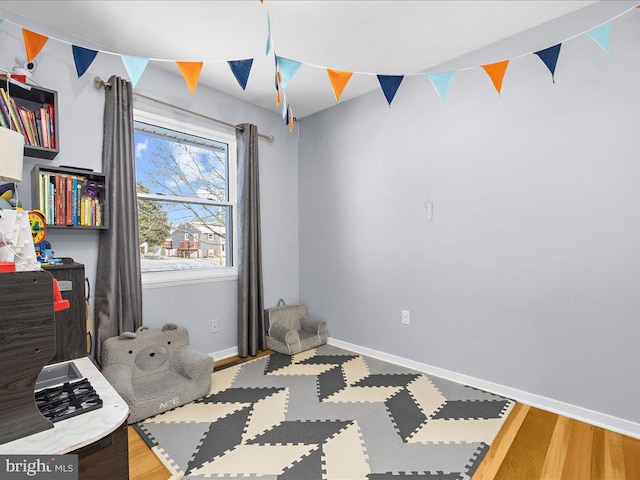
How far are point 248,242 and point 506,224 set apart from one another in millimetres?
2170

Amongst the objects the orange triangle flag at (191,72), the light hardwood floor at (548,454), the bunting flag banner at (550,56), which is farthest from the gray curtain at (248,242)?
the bunting flag banner at (550,56)

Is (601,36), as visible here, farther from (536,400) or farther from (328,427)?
(328,427)

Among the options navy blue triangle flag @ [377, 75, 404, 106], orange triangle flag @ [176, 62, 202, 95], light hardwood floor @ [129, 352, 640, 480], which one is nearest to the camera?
light hardwood floor @ [129, 352, 640, 480]

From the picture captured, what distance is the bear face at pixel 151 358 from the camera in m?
2.20

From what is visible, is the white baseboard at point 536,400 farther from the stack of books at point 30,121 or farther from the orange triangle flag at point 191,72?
the stack of books at point 30,121

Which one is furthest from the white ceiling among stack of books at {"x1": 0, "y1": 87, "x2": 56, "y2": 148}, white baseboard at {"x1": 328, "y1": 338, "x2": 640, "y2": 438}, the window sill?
white baseboard at {"x1": 328, "y1": 338, "x2": 640, "y2": 438}

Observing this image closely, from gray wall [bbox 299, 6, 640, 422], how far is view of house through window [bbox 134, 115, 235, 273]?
1.14 meters

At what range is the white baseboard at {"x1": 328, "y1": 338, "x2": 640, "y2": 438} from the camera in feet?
6.07

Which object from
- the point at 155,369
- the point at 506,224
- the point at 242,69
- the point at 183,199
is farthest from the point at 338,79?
the point at 155,369

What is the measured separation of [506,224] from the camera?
2.27 m

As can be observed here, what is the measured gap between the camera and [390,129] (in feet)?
9.52

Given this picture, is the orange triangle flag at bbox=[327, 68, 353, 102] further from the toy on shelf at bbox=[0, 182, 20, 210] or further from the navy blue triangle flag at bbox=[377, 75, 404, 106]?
the toy on shelf at bbox=[0, 182, 20, 210]

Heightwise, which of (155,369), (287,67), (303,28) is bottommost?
(155,369)

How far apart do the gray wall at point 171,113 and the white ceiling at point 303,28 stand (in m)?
0.17
